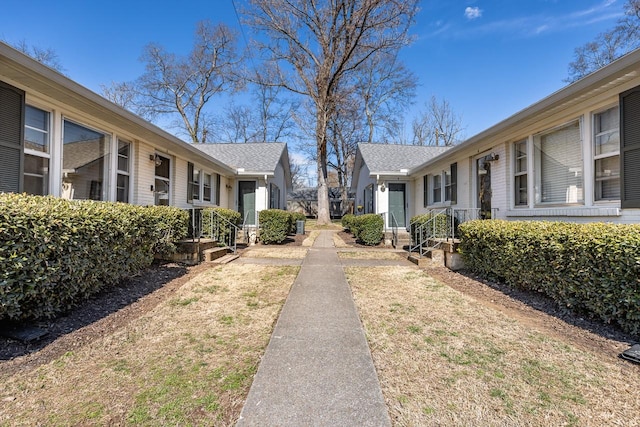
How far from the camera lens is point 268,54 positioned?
59.7ft

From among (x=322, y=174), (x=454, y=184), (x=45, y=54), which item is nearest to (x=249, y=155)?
(x=322, y=174)

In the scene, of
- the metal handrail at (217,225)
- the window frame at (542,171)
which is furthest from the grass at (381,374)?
the metal handrail at (217,225)

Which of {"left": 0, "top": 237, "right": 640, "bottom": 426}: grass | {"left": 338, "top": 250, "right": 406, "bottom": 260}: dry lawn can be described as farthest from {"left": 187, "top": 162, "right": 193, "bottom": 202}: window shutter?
{"left": 0, "top": 237, "right": 640, "bottom": 426}: grass

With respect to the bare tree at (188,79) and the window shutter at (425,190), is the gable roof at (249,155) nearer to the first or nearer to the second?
the window shutter at (425,190)

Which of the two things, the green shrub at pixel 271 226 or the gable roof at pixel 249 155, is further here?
the gable roof at pixel 249 155

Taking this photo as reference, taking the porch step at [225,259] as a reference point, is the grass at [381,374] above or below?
below

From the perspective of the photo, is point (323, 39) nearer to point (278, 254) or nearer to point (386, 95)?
point (278, 254)

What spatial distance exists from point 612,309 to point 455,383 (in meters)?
2.20

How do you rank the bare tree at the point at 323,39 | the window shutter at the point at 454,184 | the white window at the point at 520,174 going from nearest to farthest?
the white window at the point at 520,174 → the window shutter at the point at 454,184 → the bare tree at the point at 323,39

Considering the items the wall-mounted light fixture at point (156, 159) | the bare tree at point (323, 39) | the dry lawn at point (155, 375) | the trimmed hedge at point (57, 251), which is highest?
the bare tree at point (323, 39)

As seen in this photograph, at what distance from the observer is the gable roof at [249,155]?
45.2ft

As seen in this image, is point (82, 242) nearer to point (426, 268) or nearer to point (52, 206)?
point (52, 206)

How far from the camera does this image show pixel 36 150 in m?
4.71

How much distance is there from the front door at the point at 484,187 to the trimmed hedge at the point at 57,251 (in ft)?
25.5
